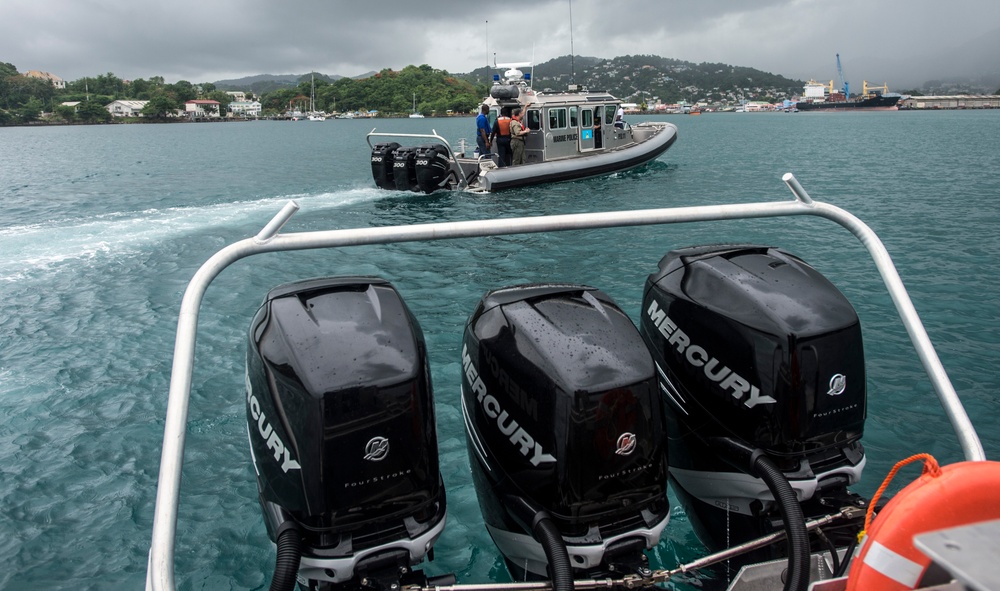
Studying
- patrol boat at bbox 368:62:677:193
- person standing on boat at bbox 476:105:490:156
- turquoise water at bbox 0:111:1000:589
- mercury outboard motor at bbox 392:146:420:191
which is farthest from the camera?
person standing on boat at bbox 476:105:490:156

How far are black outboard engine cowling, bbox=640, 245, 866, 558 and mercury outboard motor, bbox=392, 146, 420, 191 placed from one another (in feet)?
47.5

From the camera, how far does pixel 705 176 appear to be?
75.8 ft

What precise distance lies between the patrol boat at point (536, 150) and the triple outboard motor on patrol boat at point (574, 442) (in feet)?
46.6

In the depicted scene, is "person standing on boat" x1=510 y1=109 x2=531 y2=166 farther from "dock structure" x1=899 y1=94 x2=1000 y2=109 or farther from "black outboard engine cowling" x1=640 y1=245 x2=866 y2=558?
"dock structure" x1=899 y1=94 x2=1000 y2=109

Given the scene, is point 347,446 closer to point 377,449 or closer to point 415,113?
point 377,449

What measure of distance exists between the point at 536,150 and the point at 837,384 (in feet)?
61.6

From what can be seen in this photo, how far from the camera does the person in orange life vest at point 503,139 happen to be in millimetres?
19328

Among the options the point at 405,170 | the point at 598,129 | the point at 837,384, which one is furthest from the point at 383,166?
the point at 837,384

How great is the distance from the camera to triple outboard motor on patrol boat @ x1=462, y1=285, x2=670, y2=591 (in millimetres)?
2074

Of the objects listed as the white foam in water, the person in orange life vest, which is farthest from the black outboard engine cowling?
the person in orange life vest

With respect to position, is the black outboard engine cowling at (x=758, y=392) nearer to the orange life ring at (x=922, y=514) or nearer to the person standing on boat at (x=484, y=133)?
the orange life ring at (x=922, y=514)

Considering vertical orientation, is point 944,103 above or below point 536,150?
above

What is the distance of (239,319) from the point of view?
23.8 ft

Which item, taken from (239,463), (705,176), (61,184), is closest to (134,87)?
(61,184)
